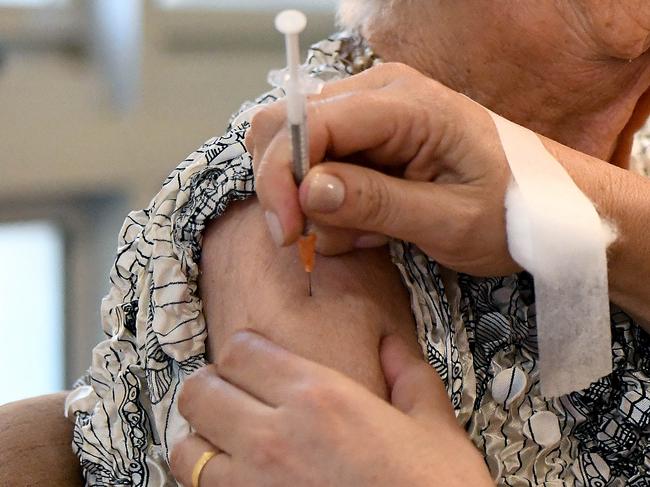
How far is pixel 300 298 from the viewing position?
3.00ft

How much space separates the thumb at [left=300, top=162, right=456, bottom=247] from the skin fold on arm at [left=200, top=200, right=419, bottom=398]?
102 mm

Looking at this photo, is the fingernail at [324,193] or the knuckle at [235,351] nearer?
the fingernail at [324,193]

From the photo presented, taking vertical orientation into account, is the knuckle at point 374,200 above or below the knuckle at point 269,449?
above

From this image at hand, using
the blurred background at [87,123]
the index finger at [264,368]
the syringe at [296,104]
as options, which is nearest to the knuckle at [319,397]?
the index finger at [264,368]

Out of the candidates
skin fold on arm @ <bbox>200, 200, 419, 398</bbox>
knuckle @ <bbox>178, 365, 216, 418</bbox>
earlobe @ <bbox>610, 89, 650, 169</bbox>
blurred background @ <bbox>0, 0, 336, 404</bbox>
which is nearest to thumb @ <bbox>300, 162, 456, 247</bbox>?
skin fold on arm @ <bbox>200, 200, 419, 398</bbox>

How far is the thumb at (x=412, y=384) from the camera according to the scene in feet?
2.86

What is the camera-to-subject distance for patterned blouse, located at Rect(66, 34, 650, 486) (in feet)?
3.20

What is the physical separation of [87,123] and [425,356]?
1.50 m

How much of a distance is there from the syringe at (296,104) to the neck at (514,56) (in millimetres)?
301

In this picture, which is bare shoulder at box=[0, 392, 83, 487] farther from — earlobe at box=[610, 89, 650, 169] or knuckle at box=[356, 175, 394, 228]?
Answer: earlobe at box=[610, 89, 650, 169]

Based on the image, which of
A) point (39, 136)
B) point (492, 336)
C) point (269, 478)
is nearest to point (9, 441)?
point (269, 478)

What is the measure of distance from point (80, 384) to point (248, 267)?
514 mm

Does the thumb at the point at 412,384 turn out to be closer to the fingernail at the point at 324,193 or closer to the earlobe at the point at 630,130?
the fingernail at the point at 324,193

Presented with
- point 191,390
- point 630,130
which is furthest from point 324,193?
point 630,130
